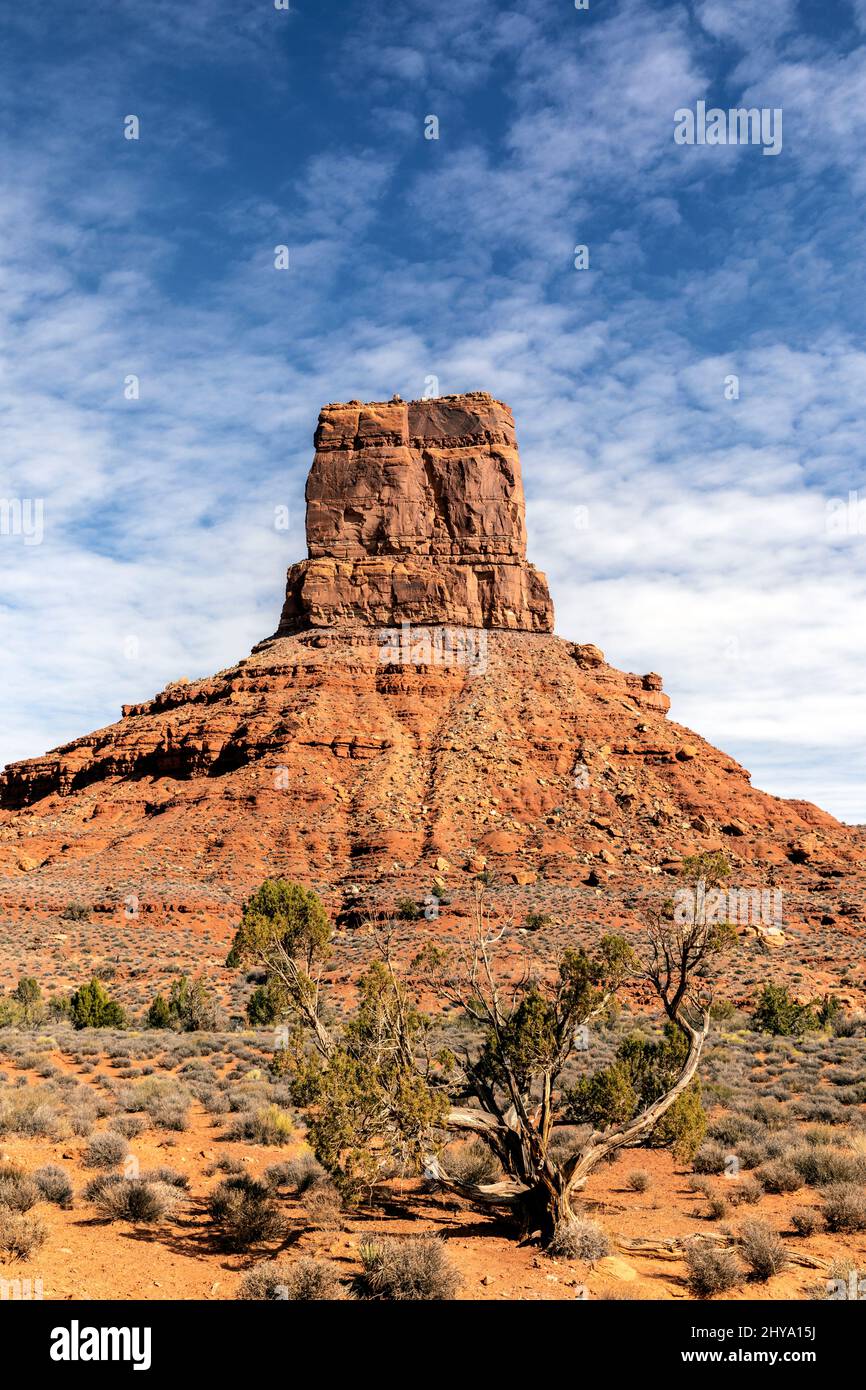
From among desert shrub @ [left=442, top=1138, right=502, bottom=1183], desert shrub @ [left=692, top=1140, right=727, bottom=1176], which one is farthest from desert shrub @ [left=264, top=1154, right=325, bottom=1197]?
desert shrub @ [left=692, top=1140, right=727, bottom=1176]

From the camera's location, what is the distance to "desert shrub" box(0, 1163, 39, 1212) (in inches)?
353

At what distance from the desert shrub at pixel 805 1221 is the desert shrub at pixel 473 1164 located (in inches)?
139

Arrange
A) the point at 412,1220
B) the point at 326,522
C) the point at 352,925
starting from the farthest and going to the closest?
the point at 326,522 < the point at 352,925 < the point at 412,1220

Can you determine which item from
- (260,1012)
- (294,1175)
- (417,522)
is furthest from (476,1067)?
(417,522)

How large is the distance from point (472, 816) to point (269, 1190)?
4256 cm

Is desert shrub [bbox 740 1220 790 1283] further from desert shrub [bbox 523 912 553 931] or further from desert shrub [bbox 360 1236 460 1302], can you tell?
desert shrub [bbox 523 912 553 931]

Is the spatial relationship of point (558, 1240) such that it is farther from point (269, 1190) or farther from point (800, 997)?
point (800, 997)

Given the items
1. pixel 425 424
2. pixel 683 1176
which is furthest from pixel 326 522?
pixel 683 1176

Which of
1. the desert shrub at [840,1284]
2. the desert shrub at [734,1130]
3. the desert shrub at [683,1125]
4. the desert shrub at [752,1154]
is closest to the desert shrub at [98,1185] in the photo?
the desert shrub at [683,1125]

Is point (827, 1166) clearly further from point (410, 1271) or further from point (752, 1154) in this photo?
point (410, 1271)

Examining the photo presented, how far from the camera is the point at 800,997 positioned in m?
30.7

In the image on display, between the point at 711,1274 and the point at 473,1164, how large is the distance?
4.31 metres

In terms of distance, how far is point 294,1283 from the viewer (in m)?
7.16

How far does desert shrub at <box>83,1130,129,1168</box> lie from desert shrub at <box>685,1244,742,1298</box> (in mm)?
7546
